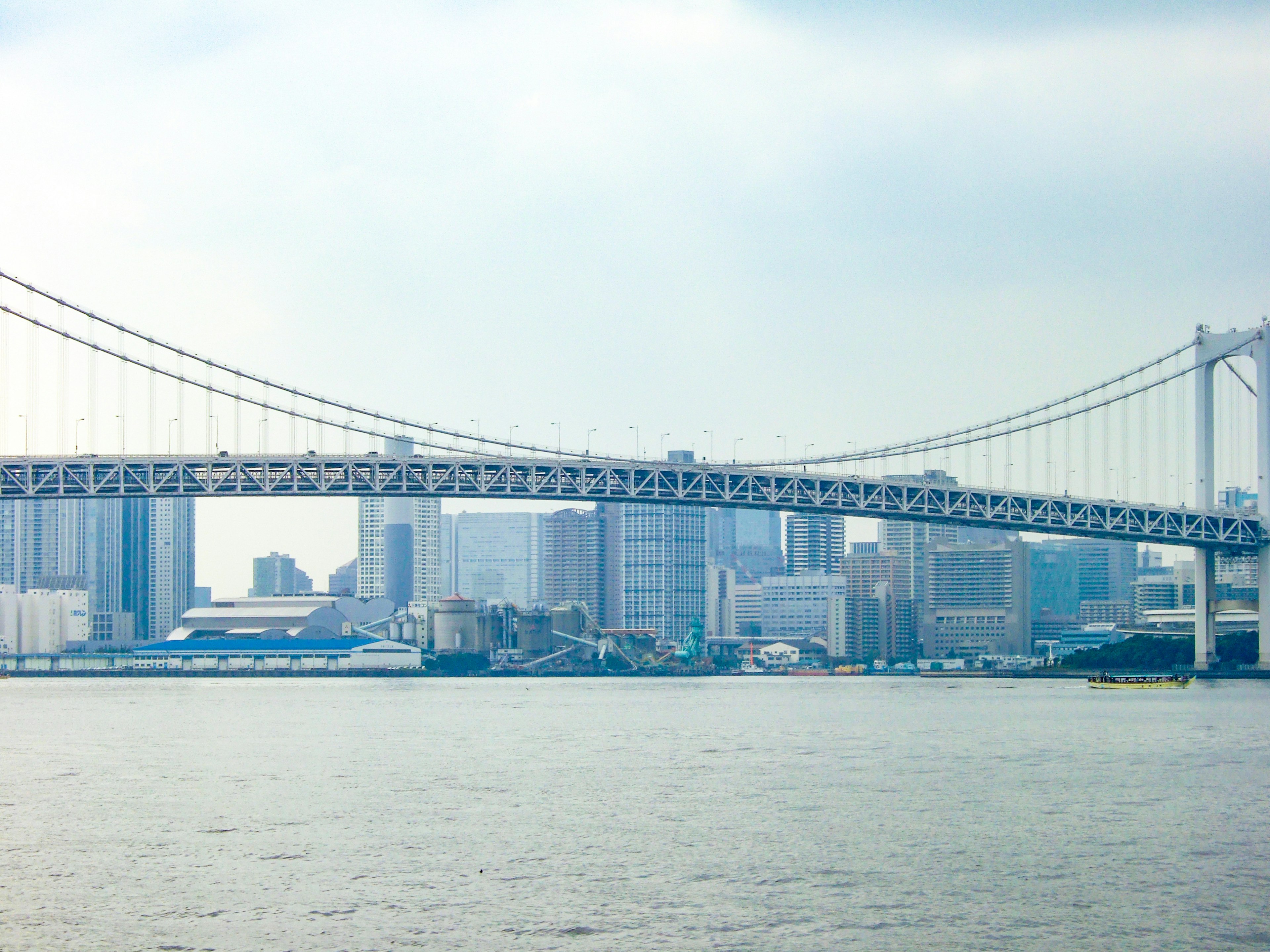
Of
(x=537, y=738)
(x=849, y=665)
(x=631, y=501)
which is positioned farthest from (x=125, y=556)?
(x=537, y=738)

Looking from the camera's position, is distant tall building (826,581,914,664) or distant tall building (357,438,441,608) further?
distant tall building (357,438,441,608)

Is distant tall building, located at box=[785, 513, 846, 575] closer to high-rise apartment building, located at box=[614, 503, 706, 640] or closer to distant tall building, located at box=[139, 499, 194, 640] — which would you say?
high-rise apartment building, located at box=[614, 503, 706, 640]

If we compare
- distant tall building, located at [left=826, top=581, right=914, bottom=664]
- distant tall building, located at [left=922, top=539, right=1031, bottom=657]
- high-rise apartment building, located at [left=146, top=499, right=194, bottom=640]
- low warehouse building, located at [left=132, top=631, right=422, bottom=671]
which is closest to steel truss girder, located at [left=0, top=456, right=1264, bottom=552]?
low warehouse building, located at [left=132, top=631, right=422, bottom=671]

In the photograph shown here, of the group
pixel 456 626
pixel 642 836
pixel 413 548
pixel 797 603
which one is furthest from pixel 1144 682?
pixel 413 548

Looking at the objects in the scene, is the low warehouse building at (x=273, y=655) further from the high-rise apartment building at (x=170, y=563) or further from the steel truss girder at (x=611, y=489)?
the high-rise apartment building at (x=170, y=563)

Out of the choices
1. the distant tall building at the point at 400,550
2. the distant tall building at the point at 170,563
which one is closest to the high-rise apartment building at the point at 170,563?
the distant tall building at the point at 170,563

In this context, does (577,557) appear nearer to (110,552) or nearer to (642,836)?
(110,552)
